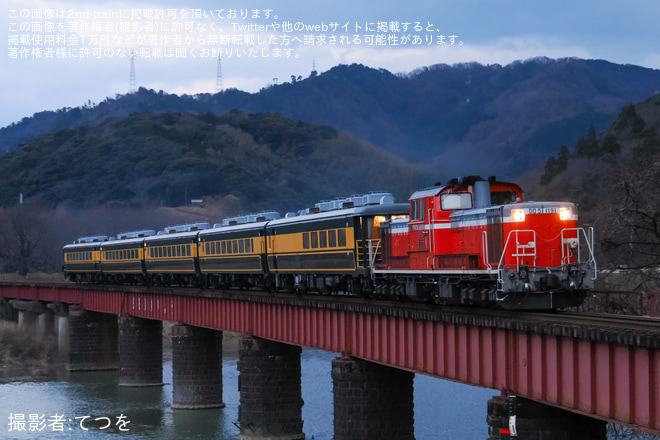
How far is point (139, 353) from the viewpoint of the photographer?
70812mm

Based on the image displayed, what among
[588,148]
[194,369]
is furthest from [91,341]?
[588,148]

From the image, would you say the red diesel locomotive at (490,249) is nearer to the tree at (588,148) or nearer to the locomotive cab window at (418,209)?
the locomotive cab window at (418,209)

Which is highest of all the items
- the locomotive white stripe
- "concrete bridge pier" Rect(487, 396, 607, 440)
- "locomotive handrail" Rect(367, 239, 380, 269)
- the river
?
"locomotive handrail" Rect(367, 239, 380, 269)

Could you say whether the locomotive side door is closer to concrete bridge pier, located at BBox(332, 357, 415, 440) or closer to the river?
concrete bridge pier, located at BBox(332, 357, 415, 440)

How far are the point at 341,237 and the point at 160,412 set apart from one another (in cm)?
2512

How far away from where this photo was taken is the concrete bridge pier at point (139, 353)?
232ft

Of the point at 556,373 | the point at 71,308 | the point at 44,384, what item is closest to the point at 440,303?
the point at 556,373

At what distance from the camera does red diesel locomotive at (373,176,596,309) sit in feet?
86.9

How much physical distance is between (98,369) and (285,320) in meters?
46.1

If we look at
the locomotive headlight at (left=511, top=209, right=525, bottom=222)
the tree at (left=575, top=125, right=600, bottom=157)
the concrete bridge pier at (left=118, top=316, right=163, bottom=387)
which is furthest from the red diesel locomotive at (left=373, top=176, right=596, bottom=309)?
the tree at (left=575, top=125, right=600, bottom=157)

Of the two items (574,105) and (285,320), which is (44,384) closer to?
(285,320)

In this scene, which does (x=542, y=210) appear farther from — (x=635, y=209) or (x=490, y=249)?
(x=635, y=209)

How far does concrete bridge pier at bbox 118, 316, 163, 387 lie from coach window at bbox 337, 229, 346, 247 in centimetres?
3516

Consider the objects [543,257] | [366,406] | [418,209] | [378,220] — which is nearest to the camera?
[543,257]
